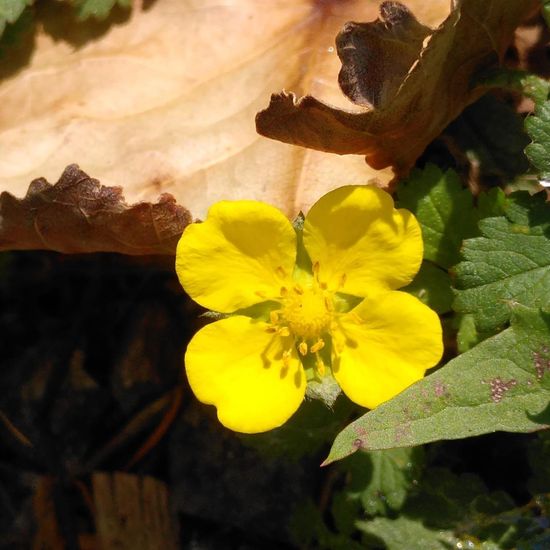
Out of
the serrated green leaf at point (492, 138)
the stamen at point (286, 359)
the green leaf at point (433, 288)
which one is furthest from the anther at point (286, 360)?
the serrated green leaf at point (492, 138)

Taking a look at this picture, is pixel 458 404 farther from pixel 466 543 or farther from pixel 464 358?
pixel 466 543

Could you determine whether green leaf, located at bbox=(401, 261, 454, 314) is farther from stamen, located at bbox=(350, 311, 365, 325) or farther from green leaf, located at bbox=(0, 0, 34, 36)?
green leaf, located at bbox=(0, 0, 34, 36)

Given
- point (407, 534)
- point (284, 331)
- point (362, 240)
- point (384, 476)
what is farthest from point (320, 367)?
point (407, 534)

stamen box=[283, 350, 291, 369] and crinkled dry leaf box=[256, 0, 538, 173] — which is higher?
crinkled dry leaf box=[256, 0, 538, 173]

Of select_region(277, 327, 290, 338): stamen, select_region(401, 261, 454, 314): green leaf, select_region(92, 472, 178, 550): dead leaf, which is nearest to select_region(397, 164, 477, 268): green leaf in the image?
select_region(401, 261, 454, 314): green leaf

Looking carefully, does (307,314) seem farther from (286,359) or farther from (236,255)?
(236,255)

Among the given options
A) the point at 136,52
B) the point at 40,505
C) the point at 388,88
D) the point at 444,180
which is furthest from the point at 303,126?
the point at 40,505
